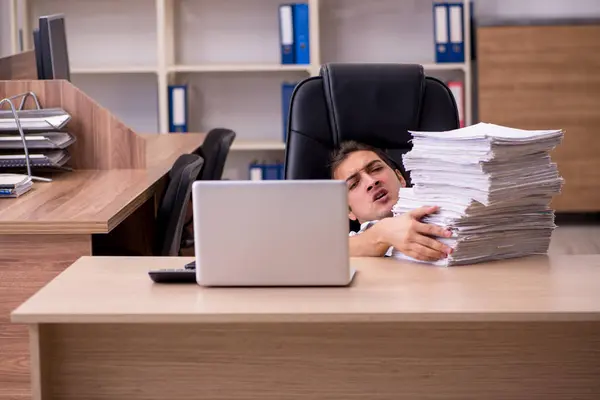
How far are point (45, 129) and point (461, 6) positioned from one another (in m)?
→ 3.08

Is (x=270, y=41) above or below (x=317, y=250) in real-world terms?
above

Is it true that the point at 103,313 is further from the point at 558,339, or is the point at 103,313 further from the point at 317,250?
the point at 558,339

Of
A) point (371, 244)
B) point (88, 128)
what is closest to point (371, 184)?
point (371, 244)

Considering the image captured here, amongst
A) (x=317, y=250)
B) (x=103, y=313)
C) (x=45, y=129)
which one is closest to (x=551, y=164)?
(x=317, y=250)

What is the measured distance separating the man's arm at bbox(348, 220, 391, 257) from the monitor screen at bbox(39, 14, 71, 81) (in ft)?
6.17

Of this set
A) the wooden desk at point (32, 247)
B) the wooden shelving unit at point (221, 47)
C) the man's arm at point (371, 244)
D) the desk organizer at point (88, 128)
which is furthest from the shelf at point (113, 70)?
the man's arm at point (371, 244)

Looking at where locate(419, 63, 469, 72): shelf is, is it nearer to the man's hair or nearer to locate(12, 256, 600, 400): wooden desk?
the man's hair

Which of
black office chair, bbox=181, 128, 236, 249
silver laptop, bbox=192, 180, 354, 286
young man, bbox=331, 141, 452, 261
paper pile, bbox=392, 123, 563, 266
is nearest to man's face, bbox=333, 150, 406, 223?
young man, bbox=331, 141, 452, 261

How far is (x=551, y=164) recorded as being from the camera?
2.05m

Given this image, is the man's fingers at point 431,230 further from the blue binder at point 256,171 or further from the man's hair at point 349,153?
the blue binder at point 256,171

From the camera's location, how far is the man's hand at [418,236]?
1991 mm

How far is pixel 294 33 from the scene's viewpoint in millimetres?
5781

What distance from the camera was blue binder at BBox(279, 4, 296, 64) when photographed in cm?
573

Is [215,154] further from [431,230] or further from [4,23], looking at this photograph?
[4,23]
